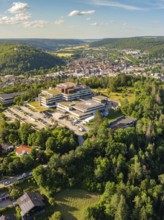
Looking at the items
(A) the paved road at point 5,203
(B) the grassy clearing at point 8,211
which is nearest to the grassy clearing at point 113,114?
(A) the paved road at point 5,203

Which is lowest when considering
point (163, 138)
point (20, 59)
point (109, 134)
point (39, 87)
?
point (163, 138)

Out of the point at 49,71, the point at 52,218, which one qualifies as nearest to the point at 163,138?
the point at 52,218

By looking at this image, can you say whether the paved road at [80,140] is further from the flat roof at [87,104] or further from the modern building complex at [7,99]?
the modern building complex at [7,99]

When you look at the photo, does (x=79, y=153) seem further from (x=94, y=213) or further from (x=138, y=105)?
(x=138, y=105)

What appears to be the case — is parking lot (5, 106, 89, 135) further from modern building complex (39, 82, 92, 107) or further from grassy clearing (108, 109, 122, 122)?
grassy clearing (108, 109, 122, 122)

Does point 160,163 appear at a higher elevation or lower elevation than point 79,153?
lower

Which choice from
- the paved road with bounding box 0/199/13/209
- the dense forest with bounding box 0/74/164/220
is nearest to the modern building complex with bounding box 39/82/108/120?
the dense forest with bounding box 0/74/164/220
